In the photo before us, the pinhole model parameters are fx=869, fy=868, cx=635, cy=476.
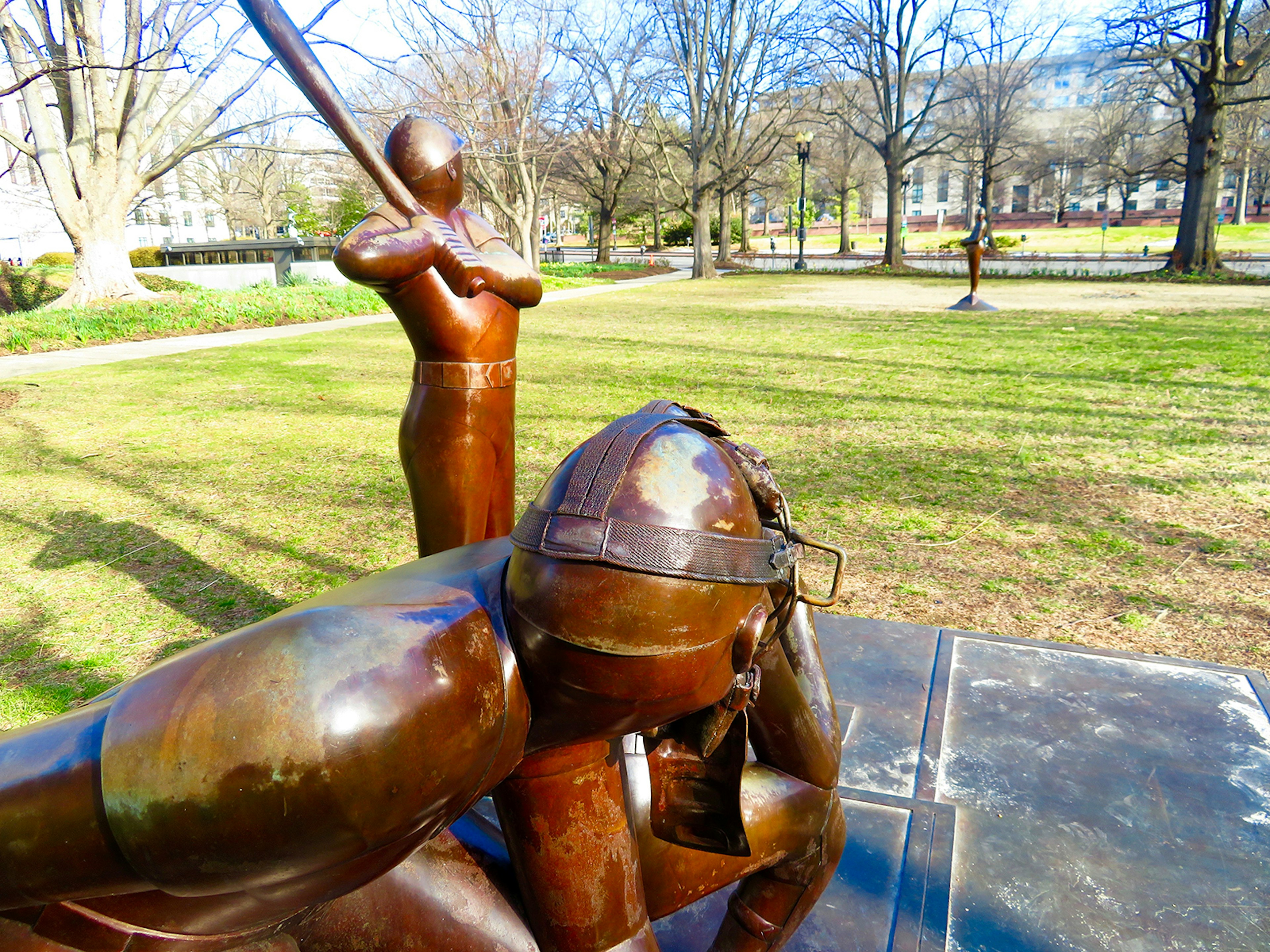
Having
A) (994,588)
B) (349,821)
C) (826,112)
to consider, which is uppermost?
(826,112)

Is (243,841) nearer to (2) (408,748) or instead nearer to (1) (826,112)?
(2) (408,748)

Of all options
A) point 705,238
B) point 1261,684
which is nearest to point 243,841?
point 1261,684

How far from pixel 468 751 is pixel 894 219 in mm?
30921

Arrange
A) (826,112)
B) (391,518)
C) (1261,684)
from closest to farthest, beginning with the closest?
(1261,684) → (391,518) → (826,112)

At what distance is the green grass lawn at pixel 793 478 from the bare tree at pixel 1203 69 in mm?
12578

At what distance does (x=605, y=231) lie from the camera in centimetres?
3819

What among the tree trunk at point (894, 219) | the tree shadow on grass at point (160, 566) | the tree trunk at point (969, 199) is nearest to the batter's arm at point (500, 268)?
the tree shadow on grass at point (160, 566)

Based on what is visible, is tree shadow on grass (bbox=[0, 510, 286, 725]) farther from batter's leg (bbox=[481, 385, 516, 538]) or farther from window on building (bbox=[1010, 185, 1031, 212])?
window on building (bbox=[1010, 185, 1031, 212])

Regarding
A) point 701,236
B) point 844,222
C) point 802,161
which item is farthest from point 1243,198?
point 701,236

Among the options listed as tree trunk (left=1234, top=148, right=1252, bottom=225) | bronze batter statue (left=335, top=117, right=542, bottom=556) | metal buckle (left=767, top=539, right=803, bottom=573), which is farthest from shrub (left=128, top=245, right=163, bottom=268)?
tree trunk (left=1234, top=148, right=1252, bottom=225)

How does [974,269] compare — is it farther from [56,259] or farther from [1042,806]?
[56,259]

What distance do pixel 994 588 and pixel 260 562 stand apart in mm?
3920

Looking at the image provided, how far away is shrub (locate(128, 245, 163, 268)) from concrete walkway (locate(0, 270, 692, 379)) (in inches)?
673

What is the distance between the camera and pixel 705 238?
2836cm
